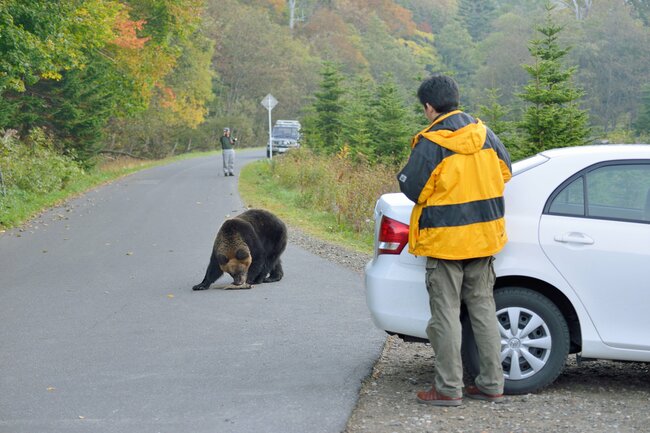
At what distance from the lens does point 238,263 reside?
36.8 ft

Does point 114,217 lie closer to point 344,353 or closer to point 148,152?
point 344,353

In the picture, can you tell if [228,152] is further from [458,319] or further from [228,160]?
[458,319]

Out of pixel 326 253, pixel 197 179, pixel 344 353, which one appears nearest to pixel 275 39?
pixel 197 179

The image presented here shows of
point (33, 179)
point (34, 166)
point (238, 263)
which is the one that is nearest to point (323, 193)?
point (33, 179)

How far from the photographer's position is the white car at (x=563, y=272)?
6.27m

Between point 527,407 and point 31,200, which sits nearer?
point 527,407

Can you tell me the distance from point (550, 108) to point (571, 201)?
53.9ft

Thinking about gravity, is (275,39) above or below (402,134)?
above

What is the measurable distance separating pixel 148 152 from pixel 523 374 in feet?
195

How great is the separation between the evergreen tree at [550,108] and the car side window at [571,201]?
53.0ft

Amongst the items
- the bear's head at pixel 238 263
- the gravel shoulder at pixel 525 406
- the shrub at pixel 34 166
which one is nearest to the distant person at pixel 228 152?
the shrub at pixel 34 166

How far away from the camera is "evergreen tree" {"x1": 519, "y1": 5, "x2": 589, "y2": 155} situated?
22188 millimetres

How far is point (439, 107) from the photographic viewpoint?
6.11 metres

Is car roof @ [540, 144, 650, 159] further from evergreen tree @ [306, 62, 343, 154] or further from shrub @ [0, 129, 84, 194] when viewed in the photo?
evergreen tree @ [306, 62, 343, 154]
